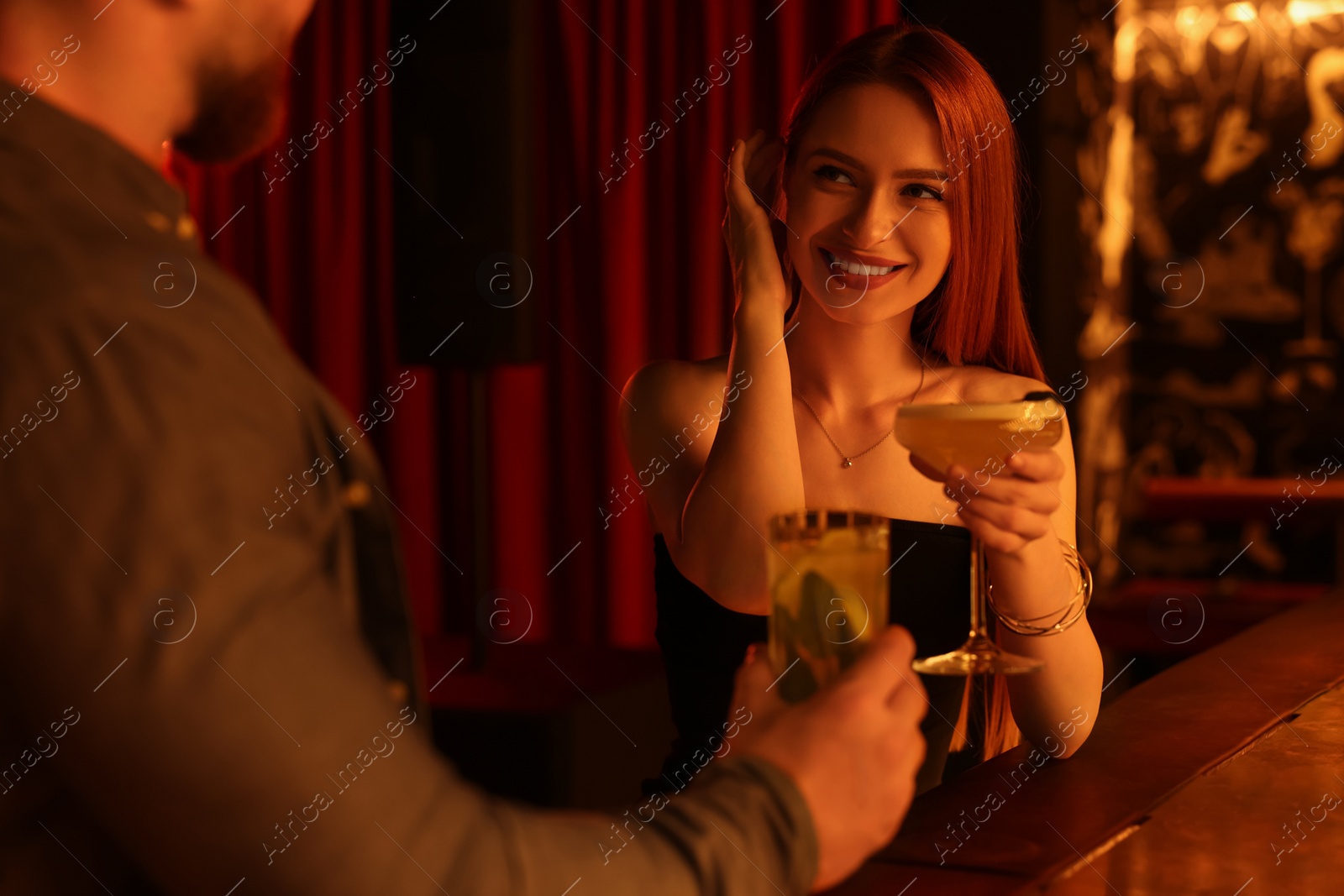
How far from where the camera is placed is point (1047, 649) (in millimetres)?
1499

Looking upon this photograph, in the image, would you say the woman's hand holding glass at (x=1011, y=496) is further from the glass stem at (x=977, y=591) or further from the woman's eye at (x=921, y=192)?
the woman's eye at (x=921, y=192)

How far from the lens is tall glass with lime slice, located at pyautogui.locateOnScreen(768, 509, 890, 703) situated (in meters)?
0.88

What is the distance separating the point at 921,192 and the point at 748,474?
51 cm

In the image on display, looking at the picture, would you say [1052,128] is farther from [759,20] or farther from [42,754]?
[42,754]

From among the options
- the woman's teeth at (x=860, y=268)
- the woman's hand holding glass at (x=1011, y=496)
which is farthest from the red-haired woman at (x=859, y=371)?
the woman's hand holding glass at (x=1011, y=496)

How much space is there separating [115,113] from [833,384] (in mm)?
1498

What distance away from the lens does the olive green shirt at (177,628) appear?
1.81 ft

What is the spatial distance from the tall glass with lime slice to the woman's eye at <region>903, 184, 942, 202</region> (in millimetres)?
922

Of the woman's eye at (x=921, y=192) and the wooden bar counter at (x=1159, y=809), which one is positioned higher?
the woman's eye at (x=921, y=192)

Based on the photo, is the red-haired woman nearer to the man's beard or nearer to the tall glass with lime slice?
the tall glass with lime slice

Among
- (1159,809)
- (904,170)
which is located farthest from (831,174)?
(1159,809)

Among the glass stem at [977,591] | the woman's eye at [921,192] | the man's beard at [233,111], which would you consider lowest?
the glass stem at [977,591]

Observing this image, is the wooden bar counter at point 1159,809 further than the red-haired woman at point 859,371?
No

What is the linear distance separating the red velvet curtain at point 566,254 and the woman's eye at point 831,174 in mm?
2077
